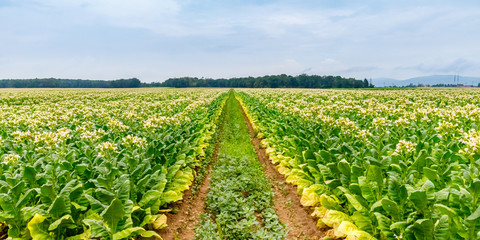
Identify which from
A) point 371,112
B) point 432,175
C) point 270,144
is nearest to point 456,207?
point 432,175

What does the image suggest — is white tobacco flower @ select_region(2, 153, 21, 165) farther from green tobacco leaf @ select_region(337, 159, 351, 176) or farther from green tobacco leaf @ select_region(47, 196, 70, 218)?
green tobacco leaf @ select_region(337, 159, 351, 176)

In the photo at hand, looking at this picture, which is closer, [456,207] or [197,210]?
[456,207]

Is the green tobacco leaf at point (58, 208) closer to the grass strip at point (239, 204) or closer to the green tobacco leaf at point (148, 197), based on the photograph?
the green tobacco leaf at point (148, 197)

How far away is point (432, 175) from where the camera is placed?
4746mm

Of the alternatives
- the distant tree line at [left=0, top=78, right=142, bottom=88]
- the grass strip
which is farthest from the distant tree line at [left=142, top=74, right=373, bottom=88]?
the grass strip

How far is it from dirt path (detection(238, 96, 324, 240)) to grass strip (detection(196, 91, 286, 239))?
200mm

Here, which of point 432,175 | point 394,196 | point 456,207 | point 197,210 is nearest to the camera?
point 456,207

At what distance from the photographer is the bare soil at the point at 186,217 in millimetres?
6203

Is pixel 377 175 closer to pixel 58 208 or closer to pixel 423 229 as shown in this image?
pixel 423 229

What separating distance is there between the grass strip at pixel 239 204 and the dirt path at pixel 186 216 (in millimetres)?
194

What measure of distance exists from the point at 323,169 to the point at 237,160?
5.62 metres

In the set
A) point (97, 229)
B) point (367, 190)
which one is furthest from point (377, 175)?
point (97, 229)

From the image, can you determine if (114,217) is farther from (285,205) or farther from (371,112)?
(371,112)

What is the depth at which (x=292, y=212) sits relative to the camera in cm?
723
